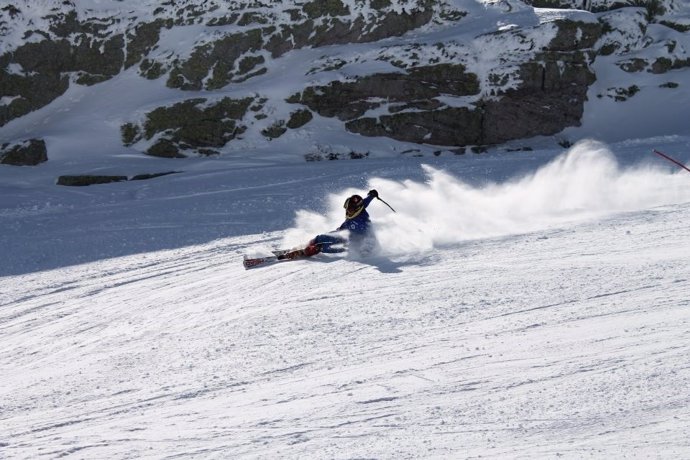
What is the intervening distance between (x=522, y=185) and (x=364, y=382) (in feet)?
36.9

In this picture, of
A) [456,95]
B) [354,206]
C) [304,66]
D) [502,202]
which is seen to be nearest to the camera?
[354,206]

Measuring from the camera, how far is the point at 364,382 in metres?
7.83

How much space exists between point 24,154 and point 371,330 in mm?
19477

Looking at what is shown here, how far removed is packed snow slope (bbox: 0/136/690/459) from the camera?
6.81m

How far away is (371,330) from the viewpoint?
30.9 feet

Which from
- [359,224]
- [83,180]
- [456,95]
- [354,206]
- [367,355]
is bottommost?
[367,355]

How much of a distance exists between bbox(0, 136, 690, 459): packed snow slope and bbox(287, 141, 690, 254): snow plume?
9 centimetres

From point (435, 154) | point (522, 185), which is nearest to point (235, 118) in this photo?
point (435, 154)

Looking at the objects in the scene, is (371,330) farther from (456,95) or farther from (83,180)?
(456,95)

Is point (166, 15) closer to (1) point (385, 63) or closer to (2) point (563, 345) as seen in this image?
(1) point (385, 63)

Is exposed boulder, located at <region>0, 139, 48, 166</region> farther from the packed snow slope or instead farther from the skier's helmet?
the skier's helmet

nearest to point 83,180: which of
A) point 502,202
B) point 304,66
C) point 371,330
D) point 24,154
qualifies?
point 24,154

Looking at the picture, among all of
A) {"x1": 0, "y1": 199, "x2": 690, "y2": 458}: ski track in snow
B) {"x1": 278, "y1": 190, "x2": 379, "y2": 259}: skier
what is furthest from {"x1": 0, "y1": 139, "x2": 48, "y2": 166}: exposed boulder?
{"x1": 278, "y1": 190, "x2": 379, "y2": 259}: skier

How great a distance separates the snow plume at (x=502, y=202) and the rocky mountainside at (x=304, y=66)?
26.3 ft
